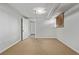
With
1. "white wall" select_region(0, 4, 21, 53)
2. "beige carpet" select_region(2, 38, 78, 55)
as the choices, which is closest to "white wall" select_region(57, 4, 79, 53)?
"beige carpet" select_region(2, 38, 78, 55)

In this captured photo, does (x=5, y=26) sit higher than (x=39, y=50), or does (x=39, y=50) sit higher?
(x=5, y=26)

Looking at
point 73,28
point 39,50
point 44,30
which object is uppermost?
point 73,28

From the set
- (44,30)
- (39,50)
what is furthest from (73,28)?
(44,30)

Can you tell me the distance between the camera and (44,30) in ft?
41.4

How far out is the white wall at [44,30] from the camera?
12.5 meters

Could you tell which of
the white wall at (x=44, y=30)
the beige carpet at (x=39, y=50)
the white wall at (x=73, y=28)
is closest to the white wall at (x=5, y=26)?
the beige carpet at (x=39, y=50)

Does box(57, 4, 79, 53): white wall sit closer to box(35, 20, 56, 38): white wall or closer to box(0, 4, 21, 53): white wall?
box(0, 4, 21, 53): white wall

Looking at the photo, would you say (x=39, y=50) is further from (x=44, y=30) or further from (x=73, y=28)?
(x=44, y=30)

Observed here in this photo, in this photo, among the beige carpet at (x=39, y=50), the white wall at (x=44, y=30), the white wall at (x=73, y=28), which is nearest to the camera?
the beige carpet at (x=39, y=50)

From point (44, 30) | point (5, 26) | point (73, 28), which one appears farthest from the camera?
point (44, 30)

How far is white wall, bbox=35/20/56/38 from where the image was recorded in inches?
491

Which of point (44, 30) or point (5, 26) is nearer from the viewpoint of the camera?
point (5, 26)

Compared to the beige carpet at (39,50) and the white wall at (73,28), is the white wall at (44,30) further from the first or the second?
the white wall at (73,28)
